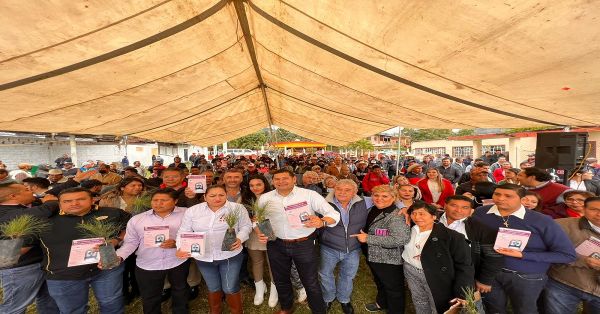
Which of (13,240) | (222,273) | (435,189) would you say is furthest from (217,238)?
(435,189)

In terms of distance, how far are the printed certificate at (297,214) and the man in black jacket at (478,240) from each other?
1.57 metres

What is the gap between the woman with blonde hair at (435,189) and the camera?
432 centimetres

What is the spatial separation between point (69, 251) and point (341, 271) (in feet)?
9.68

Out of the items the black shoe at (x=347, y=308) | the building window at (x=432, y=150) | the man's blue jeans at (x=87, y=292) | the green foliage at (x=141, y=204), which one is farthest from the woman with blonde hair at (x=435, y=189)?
the building window at (x=432, y=150)

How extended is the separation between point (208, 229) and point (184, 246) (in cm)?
42

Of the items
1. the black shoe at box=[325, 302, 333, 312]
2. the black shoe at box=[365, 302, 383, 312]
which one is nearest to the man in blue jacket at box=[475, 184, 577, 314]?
the black shoe at box=[365, 302, 383, 312]

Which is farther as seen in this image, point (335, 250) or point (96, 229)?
point (335, 250)

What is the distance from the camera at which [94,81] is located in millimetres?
2832

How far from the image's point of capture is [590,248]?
2.18m

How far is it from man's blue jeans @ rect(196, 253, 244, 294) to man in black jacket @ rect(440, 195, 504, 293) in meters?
2.48

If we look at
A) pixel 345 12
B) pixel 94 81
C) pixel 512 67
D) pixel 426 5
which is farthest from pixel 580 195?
pixel 94 81

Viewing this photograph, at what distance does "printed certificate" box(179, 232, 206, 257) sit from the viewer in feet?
7.34

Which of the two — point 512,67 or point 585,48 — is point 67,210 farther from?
point 585,48

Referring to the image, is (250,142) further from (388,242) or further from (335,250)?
(388,242)
